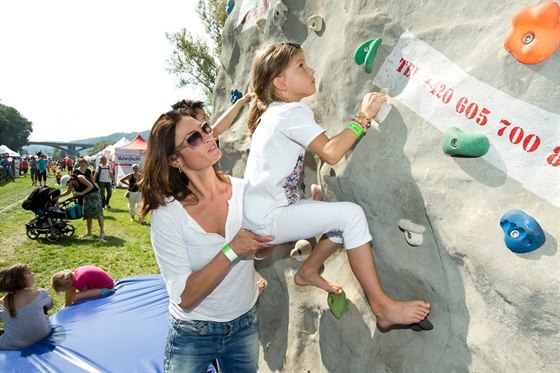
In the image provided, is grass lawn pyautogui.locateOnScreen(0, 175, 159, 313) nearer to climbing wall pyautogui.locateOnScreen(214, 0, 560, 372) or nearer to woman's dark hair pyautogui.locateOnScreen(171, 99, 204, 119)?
woman's dark hair pyautogui.locateOnScreen(171, 99, 204, 119)

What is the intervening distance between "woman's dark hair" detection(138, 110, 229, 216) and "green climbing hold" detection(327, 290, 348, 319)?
44.5 inches

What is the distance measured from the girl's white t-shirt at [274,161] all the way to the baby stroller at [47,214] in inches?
331

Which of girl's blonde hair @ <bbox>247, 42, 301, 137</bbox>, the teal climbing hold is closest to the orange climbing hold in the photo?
the teal climbing hold

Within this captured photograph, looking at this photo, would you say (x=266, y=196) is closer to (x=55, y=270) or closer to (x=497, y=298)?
(x=497, y=298)

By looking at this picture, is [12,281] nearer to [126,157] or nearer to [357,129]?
[357,129]

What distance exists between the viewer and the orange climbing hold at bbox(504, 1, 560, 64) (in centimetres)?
152

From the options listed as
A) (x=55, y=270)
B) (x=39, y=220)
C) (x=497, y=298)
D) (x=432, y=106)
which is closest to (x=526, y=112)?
(x=432, y=106)

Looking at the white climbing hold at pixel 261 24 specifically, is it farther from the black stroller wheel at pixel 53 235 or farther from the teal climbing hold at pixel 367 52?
the black stroller wheel at pixel 53 235

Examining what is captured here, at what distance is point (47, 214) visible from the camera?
29.8ft

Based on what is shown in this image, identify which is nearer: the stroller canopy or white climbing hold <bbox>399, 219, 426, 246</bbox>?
white climbing hold <bbox>399, 219, 426, 246</bbox>

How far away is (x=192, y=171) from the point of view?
2219mm

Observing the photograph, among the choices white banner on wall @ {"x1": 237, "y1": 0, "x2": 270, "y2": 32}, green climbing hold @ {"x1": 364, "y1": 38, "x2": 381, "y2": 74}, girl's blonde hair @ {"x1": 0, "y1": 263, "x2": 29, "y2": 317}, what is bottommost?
girl's blonde hair @ {"x1": 0, "y1": 263, "x2": 29, "y2": 317}

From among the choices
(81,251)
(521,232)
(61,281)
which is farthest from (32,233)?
(521,232)

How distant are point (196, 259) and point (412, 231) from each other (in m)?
1.11
